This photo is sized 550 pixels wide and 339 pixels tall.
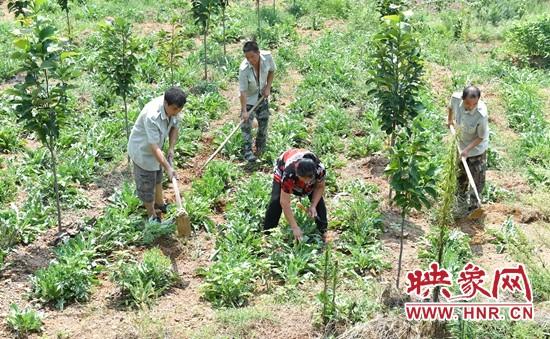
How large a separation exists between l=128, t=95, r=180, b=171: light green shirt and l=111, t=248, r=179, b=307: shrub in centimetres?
110

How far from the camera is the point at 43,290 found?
260 inches

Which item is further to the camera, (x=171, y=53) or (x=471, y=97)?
(x=171, y=53)

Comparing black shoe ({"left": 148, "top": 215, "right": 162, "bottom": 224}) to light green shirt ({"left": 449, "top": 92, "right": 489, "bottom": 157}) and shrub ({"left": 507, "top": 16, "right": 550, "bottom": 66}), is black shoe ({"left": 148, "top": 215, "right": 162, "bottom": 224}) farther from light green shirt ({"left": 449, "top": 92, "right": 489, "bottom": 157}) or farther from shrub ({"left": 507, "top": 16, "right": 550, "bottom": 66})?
shrub ({"left": 507, "top": 16, "right": 550, "bottom": 66})

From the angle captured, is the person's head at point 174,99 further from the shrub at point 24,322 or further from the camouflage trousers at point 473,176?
the camouflage trousers at point 473,176

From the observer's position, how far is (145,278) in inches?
266

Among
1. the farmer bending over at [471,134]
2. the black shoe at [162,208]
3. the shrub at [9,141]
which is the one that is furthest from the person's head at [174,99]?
→ the shrub at [9,141]

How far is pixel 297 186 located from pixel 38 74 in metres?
3.03

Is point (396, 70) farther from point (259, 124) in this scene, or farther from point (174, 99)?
point (174, 99)

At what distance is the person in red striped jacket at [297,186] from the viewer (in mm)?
6609

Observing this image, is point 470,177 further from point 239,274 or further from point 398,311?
point 239,274

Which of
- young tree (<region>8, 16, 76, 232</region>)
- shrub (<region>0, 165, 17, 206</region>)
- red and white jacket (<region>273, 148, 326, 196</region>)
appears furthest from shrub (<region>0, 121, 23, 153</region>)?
red and white jacket (<region>273, 148, 326, 196</region>)

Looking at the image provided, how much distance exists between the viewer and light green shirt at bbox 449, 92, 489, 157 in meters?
7.79

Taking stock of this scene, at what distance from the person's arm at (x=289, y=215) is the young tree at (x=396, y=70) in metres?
2.16

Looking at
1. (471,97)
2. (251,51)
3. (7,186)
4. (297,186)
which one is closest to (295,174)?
(297,186)
